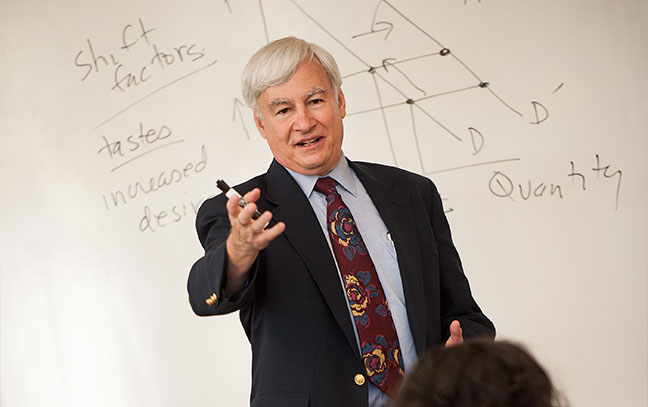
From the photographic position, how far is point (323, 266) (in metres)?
1.59

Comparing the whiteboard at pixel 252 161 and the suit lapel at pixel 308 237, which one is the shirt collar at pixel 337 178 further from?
the whiteboard at pixel 252 161

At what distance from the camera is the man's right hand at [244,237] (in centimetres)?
131

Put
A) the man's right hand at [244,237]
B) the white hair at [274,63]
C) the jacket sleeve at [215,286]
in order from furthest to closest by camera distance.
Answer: the white hair at [274,63] → the jacket sleeve at [215,286] → the man's right hand at [244,237]

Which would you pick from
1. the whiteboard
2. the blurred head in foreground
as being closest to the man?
the blurred head in foreground

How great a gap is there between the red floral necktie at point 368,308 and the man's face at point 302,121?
0.12 meters

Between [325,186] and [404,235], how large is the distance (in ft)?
0.64

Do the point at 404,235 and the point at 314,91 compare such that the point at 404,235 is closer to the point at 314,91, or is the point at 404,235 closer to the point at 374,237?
the point at 374,237

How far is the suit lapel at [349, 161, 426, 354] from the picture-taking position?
1627mm

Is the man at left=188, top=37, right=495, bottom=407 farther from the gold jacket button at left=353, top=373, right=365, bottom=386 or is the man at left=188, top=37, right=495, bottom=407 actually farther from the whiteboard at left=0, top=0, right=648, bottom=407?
the whiteboard at left=0, top=0, right=648, bottom=407

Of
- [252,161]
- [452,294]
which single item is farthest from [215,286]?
[252,161]

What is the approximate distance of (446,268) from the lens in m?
1.78

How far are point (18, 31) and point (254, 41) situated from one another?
937 millimetres

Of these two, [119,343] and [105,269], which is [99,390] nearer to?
[119,343]

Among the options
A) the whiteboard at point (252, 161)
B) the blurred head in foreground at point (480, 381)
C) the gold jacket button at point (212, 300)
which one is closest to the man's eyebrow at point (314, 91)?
the gold jacket button at point (212, 300)
